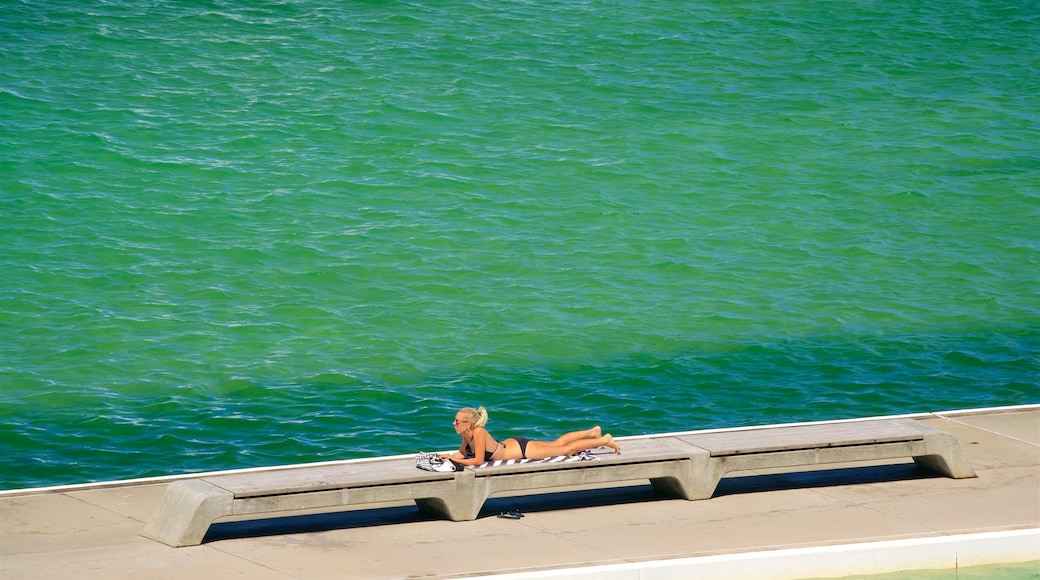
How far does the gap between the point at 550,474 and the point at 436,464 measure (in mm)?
892

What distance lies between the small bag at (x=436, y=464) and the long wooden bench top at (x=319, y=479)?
0.07 meters

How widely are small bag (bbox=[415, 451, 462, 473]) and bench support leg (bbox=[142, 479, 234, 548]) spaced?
1.52 metres

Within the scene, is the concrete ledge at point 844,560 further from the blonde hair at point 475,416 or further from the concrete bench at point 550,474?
the blonde hair at point 475,416

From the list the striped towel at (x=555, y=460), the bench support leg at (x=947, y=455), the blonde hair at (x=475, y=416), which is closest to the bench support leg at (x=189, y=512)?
the blonde hair at (x=475, y=416)

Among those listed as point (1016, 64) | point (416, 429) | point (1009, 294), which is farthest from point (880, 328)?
point (1016, 64)

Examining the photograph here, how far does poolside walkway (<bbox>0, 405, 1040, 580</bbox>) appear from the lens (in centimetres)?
887

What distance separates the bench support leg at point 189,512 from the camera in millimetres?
9148

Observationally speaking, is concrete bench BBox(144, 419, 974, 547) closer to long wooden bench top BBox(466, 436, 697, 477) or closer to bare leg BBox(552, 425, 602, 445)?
long wooden bench top BBox(466, 436, 697, 477)

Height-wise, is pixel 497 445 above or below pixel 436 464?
above

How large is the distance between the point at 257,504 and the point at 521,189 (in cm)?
1768

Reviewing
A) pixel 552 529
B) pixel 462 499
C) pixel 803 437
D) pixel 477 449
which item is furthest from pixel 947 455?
pixel 462 499

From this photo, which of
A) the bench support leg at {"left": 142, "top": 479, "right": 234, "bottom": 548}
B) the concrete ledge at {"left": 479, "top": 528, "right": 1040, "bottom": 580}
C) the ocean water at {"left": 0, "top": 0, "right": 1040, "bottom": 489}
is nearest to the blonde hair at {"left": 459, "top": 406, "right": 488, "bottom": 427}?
the concrete ledge at {"left": 479, "top": 528, "right": 1040, "bottom": 580}

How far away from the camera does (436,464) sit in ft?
32.6

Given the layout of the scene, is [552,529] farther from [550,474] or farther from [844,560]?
[844,560]
